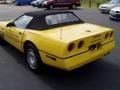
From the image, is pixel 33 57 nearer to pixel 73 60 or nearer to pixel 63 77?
pixel 63 77

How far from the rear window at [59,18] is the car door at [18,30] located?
0.51 meters

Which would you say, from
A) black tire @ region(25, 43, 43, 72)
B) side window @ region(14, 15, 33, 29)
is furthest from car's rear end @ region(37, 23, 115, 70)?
side window @ region(14, 15, 33, 29)

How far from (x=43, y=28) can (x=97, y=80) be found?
1769 mm

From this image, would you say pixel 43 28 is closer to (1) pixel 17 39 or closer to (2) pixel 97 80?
(1) pixel 17 39

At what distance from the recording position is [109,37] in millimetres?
5773

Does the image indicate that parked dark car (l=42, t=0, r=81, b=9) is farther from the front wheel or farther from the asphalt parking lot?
the front wheel

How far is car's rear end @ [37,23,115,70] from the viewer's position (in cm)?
479

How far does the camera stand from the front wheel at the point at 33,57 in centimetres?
551

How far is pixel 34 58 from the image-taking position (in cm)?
567

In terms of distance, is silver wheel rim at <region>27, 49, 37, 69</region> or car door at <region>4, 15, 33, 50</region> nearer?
silver wheel rim at <region>27, 49, 37, 69</region>

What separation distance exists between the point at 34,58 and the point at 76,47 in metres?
1.23

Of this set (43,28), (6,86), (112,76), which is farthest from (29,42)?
(112,76)

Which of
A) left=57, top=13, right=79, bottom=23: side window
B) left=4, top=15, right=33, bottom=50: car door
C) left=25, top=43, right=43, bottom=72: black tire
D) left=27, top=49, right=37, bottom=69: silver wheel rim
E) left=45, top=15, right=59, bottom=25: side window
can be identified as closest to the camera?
left=25, top=43, right=43, bottom=72: black tire

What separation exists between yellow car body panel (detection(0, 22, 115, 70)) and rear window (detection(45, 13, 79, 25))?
0.91ft
